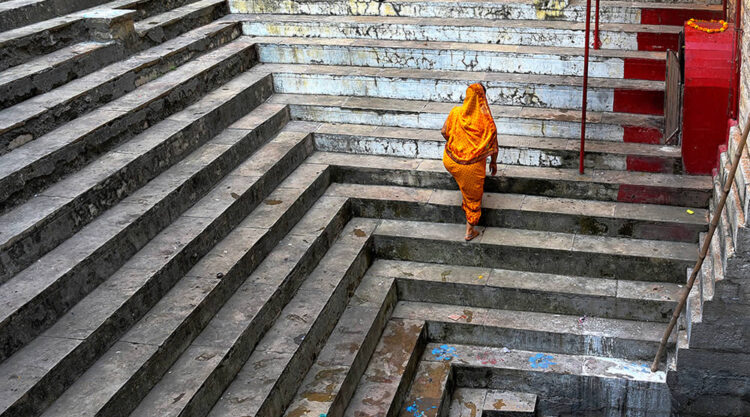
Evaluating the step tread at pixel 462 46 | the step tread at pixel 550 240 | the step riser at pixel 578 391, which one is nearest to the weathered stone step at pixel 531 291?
the step tread at pixel 550 240

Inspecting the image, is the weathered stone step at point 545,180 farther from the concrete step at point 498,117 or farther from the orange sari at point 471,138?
the orange sari at point 471,138

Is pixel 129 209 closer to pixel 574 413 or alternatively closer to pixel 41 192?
pixel 41 192

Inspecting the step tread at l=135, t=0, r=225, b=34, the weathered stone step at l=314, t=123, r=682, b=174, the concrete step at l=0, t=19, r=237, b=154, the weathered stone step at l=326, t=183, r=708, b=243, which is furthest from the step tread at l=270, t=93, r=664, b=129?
the step tread at l=135, t=0, r=225, b=34

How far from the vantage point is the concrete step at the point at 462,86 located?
7734mm

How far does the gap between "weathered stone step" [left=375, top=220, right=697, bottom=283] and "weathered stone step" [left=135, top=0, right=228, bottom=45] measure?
10.9ft

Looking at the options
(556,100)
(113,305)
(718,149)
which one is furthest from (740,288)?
(113,305)

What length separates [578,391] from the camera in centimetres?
623

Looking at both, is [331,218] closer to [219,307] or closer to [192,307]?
[219,307]

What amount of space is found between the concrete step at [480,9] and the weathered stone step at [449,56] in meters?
0.54

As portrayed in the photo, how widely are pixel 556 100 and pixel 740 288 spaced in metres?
3.18

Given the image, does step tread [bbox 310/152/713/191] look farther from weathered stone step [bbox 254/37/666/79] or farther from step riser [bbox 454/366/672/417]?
step riser [bbox 454/366/672/417]

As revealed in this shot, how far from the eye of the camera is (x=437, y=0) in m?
9.27

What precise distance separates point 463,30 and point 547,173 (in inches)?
89.4

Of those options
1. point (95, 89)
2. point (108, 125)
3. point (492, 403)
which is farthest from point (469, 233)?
point (95, 89)
